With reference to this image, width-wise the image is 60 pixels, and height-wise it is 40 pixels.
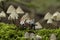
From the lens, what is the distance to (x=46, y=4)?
24.1ft

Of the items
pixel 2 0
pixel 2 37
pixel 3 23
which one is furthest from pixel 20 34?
pixel 2 0

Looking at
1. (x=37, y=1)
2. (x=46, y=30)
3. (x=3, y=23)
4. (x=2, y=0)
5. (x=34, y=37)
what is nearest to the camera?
(x=34, y=37)

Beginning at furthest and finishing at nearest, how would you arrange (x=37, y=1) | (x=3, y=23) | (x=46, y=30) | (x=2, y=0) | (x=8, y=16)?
(x=37, y=1) < (x=2, y=0) < (x=8, y=16) < (x=3, y=23) < (x=46, y=30)

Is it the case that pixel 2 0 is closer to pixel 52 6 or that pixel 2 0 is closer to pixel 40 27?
pixel 52 6

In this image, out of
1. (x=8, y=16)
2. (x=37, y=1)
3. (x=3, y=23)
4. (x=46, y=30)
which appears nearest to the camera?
(x=46, y=30)

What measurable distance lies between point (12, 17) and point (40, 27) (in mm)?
739

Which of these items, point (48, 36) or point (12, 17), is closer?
point (48, 36)

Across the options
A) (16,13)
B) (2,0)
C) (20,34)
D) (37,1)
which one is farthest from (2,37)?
(37,1)

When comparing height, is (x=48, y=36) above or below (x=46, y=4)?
below

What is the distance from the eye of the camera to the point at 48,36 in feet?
16.9

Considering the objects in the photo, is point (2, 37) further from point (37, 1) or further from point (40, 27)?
point (37, 1)

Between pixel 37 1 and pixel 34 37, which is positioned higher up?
pixel 37 1

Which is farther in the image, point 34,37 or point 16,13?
point 16,13

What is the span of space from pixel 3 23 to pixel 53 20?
3.53 ft
